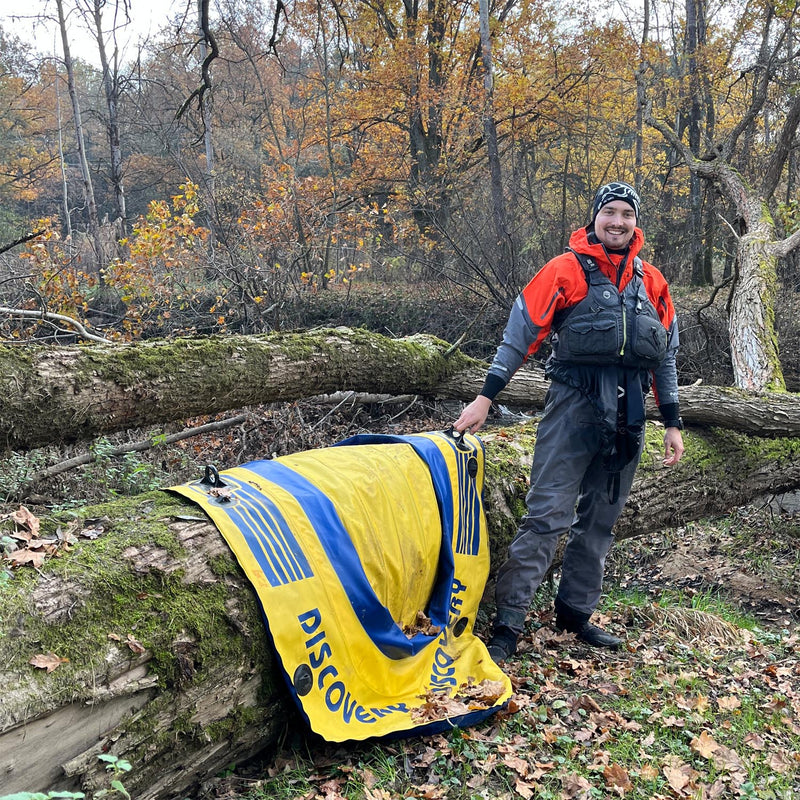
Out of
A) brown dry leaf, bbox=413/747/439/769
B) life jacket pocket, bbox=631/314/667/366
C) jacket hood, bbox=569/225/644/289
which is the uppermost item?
jacket hood, bbox=569/225/644/289

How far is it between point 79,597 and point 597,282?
2.86 metres

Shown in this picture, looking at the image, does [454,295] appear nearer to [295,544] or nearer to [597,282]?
[597,282]

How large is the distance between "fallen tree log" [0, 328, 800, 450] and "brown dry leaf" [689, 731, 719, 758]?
2.95 meters

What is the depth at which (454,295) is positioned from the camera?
11539mm

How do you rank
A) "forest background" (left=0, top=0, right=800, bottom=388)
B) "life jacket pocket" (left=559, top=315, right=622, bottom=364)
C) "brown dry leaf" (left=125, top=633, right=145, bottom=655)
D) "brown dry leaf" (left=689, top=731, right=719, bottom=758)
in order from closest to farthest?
"brown dry leaf" (left=125, top=633, right=145, bottom=655), "brown dry leaf" (left=689, top=731, right=719, bottom=758), "life jacket pocket" (left=559, top=315, right=622, bottom=364), "forest background" (left=0, top=0, right=800, bottom=388)

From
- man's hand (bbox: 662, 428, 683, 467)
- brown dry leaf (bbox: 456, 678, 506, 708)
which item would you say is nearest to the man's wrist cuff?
man's hand (bbox: 662, 428, 683, 467)

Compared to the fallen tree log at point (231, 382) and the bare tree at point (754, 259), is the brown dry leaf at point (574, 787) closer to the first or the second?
the fallen tree log at point (231, 382)

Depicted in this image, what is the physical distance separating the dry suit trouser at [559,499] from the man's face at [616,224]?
820 mm

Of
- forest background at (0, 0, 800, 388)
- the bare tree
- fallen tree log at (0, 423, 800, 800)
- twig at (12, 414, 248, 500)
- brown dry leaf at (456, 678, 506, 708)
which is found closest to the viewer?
fallen tree log at (0, 423, 800, 800)

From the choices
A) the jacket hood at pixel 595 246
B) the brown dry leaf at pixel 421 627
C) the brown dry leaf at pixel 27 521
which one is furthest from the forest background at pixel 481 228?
the jacket hood at pixel 595 246

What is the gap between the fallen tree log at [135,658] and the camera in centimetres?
216

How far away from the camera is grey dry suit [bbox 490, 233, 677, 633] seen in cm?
360

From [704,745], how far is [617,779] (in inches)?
20.8

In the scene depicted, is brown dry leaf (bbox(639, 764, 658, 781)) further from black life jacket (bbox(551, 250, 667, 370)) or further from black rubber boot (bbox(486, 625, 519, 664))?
black life jacket (bbox(551, 250, 667, 370))
